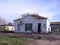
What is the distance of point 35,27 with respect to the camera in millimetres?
44469

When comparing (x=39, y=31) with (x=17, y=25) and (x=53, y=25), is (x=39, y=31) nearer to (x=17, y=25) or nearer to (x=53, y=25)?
(x=17, y=25)

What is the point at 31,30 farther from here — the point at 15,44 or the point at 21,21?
the point at 15,44

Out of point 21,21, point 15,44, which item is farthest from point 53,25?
point 15,44

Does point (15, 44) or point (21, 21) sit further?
point (21, 21)

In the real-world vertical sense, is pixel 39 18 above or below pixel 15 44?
above

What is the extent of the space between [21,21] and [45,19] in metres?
5.67

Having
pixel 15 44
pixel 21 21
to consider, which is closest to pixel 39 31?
pixel 21 21

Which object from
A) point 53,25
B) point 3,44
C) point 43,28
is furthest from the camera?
point 53,25

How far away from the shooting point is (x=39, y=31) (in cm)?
4472

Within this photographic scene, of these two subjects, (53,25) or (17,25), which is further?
(53,25)

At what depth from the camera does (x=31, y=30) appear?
4441 centimetres

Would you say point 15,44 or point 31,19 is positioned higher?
point 31,19

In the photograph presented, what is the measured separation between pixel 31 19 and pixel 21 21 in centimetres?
249

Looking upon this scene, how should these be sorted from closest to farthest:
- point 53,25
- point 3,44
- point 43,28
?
point 3,44 → point 43,28 → point 53,25
